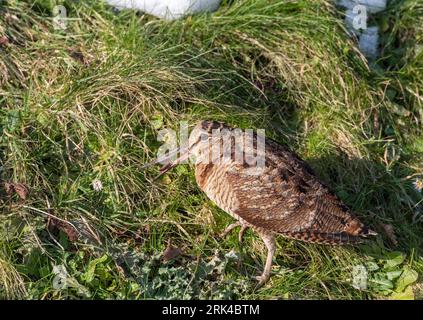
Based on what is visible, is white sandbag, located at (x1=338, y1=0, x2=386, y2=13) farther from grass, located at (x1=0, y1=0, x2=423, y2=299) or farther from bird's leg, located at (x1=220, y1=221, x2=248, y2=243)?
bird's leg, located at (x1=220, y1=221, x2=248, y2=243)

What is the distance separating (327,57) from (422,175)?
42.3 inches

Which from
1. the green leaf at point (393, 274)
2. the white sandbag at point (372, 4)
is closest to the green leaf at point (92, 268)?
the green leaf at point (393, 274)

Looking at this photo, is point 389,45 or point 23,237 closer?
point 23,237

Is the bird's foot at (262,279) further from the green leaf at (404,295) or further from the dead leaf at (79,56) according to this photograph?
the dead leaf at (79,56)

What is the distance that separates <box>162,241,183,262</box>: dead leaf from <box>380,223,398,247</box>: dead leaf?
142 cm

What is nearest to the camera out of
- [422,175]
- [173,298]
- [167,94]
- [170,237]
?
[173,298]

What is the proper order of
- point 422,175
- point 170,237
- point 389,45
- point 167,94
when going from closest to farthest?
1. point 170,237
2. point 167,94
3. point 422,175
4. point 389,45

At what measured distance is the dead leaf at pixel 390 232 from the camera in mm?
5508

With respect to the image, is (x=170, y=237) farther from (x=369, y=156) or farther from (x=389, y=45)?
(x=389, y=45)

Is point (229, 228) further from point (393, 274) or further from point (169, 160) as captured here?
point (393, 274)

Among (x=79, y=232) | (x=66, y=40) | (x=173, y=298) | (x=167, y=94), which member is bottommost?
(x=173, y=298)

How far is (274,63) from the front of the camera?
20.1 ft

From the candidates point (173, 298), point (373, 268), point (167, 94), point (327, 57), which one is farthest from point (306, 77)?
point (173, 298)

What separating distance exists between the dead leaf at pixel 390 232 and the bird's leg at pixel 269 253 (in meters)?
0.93
